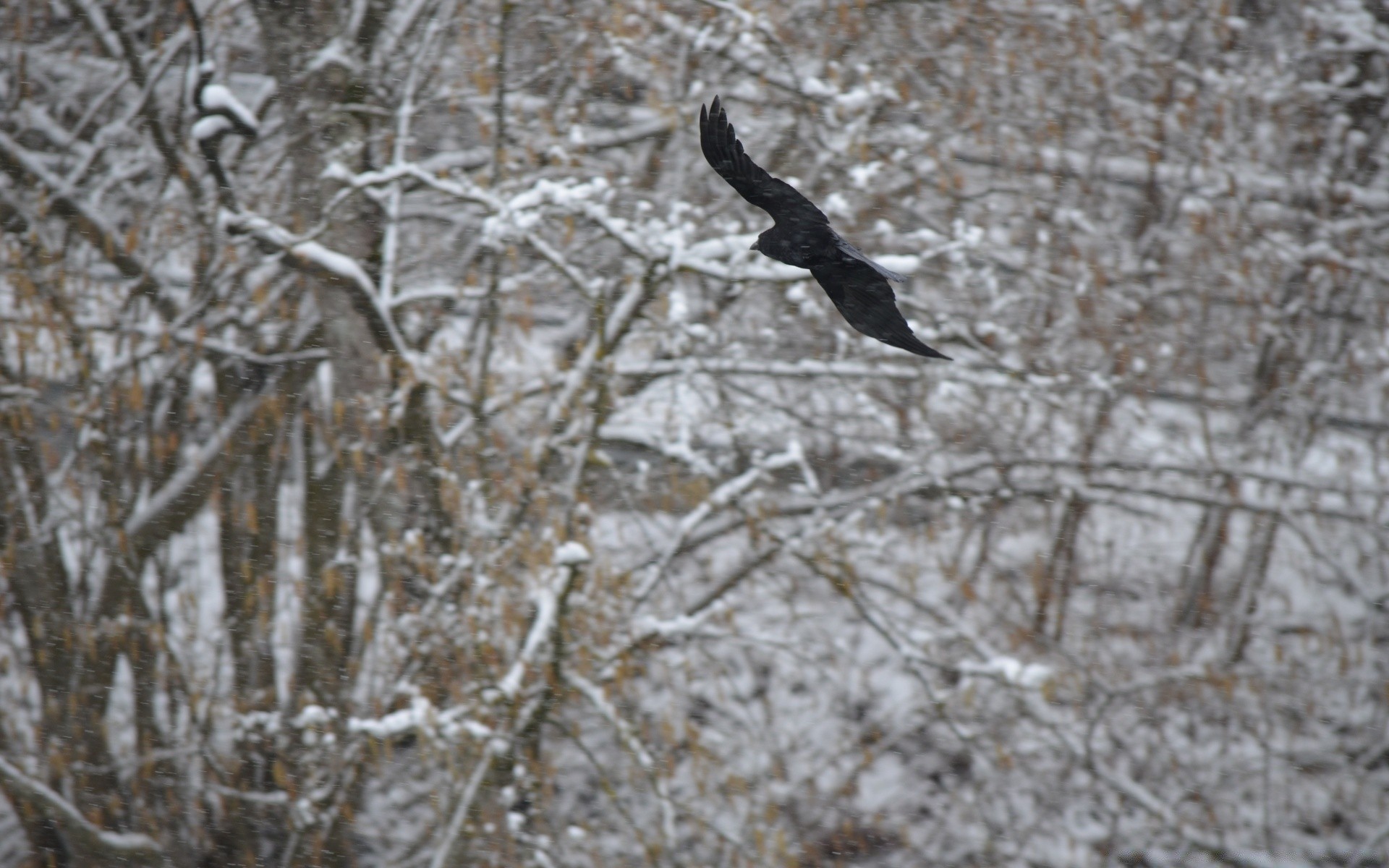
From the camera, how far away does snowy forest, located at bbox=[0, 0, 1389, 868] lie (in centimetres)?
467

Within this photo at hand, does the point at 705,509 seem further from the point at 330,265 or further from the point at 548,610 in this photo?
the point at 330,265

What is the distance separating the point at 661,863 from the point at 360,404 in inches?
81.2

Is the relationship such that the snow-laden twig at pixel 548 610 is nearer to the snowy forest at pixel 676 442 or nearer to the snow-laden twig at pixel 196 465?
the snowy forest at pixel 676 442

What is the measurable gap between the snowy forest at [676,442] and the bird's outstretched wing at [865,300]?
2.13 m

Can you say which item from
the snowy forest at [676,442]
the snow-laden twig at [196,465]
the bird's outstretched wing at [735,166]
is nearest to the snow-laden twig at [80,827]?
the snowy forest at [676,442]

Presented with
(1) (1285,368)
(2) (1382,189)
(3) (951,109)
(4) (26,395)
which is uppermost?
(3) (951,109)

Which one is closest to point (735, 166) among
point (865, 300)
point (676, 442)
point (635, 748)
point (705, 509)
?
point (865, 300)

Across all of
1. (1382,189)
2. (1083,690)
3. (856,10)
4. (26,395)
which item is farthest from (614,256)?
(1382,189)

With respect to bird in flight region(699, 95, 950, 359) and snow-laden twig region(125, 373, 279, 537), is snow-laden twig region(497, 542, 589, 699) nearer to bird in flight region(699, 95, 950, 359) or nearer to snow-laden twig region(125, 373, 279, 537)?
snow-laden twig region(125, 373, 279, 537)

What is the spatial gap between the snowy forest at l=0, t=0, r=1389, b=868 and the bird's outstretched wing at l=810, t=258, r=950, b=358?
213 cm

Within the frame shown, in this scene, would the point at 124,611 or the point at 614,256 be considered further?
the point at 614,256

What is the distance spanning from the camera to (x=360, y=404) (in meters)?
4.72

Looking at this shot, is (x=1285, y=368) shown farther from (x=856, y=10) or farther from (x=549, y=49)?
(x=549, y=49)

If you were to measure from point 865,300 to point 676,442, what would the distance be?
260cm
